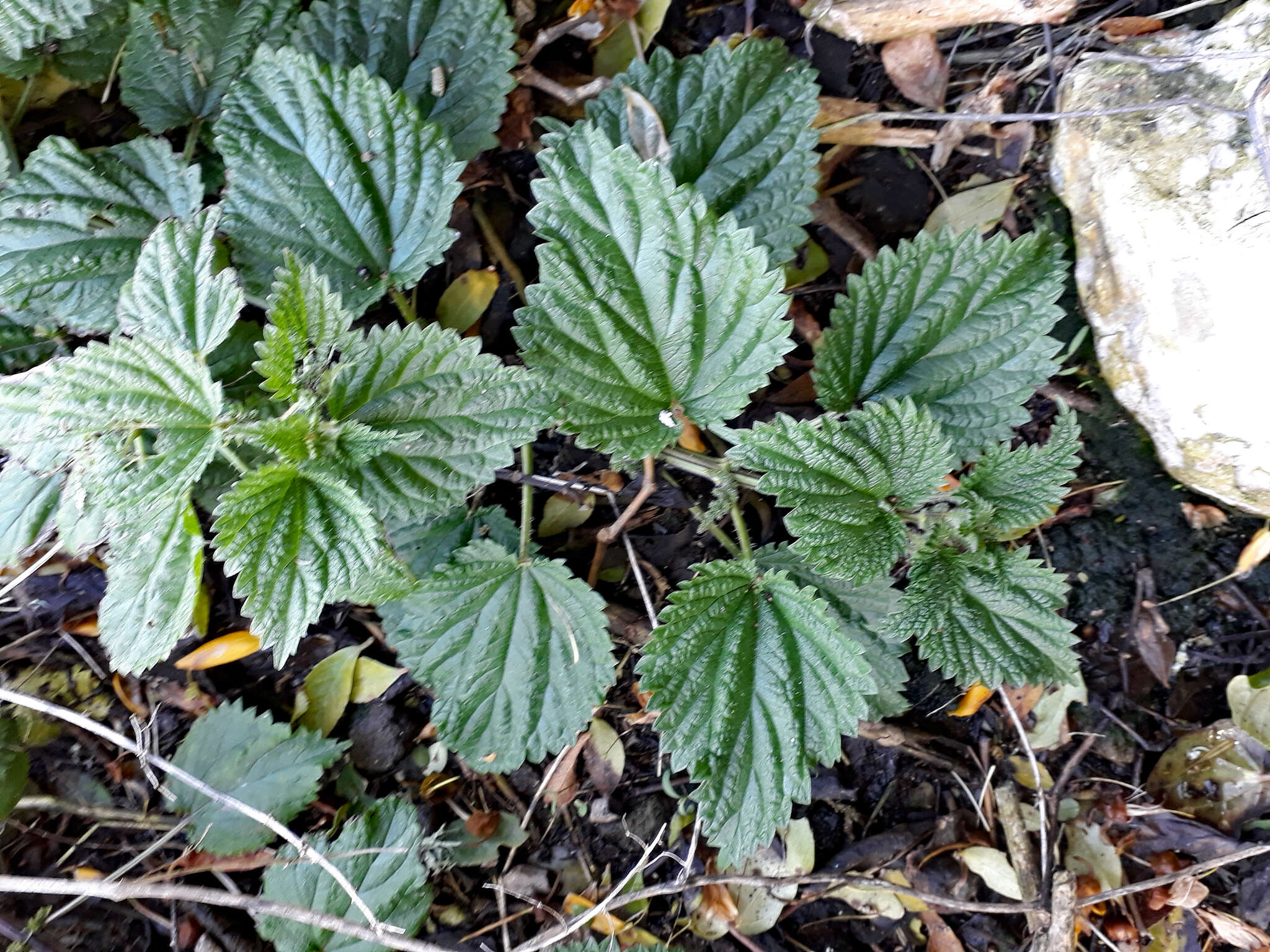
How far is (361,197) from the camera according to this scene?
160 cm

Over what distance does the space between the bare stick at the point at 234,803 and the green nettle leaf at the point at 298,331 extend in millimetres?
857

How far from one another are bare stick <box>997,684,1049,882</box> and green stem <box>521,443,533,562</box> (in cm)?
114

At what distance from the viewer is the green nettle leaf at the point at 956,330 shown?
1655 mm

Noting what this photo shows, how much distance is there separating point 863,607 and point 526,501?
724 millimetres

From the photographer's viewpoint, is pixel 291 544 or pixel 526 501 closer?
pixel 291 544

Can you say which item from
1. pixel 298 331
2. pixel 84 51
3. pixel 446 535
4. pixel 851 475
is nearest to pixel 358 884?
pixel 446 535

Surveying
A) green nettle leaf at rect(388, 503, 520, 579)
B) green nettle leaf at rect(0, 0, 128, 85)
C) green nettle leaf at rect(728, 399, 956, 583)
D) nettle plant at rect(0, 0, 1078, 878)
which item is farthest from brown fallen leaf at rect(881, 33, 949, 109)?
green nettle leaf at rect(0, 0, 128, 85)

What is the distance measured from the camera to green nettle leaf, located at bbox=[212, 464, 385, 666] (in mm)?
1237

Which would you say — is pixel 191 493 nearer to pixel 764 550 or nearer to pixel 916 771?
pixel 764 550

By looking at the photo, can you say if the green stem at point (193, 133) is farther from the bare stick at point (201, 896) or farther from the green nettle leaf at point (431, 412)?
the bare stick at point (201, 896)

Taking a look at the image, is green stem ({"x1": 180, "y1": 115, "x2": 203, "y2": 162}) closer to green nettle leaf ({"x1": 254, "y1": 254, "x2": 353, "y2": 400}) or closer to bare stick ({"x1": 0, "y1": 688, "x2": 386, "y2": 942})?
green nettle leaf ({"x1": 254, "y1": 254, "x2": 353, "y2": 400})

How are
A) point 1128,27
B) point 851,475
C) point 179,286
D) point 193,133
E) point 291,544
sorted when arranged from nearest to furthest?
point 291,544
point 179,286
point 851,475
point 193,133
point 1128,27

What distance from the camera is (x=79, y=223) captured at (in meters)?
1.60

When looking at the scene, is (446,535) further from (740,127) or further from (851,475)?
(740,127)
